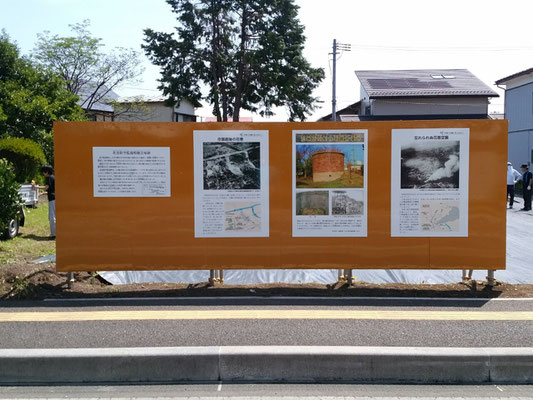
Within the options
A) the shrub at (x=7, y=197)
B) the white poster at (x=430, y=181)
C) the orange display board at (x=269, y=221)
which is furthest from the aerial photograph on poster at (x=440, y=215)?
the shrub at (x=7, y=197)

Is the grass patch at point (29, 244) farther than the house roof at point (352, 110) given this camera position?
No

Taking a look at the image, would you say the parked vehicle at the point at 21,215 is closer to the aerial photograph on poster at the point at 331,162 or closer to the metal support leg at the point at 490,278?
the aerial photograph on poster at the point at 331,162

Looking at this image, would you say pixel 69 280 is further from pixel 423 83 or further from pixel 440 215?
pixel 423 83

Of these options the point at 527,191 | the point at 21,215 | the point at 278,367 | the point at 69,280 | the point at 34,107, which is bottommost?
the point at 278,367

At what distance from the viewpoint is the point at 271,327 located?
5.27m

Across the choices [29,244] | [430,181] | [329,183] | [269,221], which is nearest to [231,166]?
[269,221]

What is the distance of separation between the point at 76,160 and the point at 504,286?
6.06 meters

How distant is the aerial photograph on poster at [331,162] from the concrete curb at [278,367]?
9.55 ft

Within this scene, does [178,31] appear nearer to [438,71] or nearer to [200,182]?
[438,71]

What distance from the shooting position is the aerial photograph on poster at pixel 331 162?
6.92 m

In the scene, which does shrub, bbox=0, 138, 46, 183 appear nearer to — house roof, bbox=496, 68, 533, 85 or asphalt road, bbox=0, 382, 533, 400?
asphalt road, bbox=0, 382, 533, 400

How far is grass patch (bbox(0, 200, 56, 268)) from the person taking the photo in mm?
9211

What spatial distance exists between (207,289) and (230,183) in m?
1.47

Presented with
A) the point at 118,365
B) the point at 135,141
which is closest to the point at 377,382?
the point at 118,365
